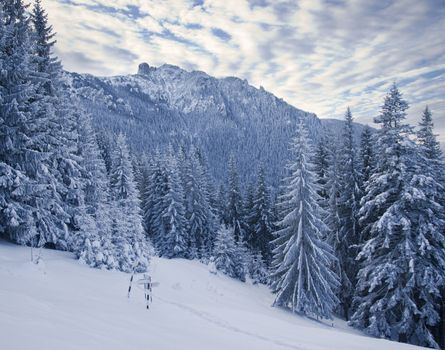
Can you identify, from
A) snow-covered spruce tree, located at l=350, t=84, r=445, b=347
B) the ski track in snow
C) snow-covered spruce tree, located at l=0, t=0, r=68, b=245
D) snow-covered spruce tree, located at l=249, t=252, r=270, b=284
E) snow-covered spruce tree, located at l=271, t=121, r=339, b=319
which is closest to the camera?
the ski track in snow

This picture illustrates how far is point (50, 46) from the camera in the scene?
2372cm

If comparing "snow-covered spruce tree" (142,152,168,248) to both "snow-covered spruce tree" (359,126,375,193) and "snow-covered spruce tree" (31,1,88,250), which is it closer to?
"snow-covered spruce tree" (31,1,88,250)

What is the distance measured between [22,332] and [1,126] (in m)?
13.7

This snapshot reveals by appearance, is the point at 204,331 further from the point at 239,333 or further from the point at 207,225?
the point at 207,225

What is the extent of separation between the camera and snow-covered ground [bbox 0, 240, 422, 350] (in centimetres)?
586

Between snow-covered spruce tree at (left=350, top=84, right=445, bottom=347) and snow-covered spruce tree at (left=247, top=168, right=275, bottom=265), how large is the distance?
74.4 feet

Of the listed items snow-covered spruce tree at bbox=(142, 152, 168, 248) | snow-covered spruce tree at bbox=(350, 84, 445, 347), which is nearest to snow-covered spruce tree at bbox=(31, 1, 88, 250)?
snow-covered spruce tree at bbox=(350, 84, 445, 347)

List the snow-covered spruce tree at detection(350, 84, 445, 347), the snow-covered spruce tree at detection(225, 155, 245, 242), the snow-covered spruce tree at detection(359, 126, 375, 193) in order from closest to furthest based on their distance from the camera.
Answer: the snow-covered spruce tree at detection(350, 84, 445, 347)
the snow-covered spruce tree at detection(359, 126, 375, 193)
the snow-covered spruce tree at detection(225, 155, 245, 242)

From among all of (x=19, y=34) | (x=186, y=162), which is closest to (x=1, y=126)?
(x=19, y=34)

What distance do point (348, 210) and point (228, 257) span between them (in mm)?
13703

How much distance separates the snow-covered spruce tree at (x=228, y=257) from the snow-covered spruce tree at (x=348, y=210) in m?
11.1

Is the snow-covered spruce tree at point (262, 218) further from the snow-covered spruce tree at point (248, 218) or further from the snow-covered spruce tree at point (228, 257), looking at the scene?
the snow-covered spruce tree at point (228, 257)

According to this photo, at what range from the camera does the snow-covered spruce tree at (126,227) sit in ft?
65.4

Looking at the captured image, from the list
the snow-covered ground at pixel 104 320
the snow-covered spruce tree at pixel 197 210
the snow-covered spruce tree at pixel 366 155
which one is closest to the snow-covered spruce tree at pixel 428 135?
the snow-covered spruce tree at pixel 366 155
